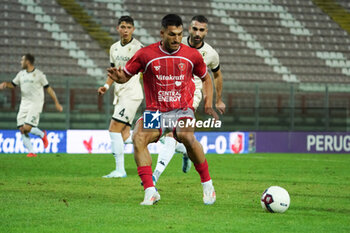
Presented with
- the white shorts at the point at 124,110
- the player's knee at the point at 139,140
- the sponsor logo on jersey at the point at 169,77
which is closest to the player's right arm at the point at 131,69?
the sponsor logo on jersey at the point at 169,77

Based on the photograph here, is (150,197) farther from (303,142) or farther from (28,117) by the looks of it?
(303,142)

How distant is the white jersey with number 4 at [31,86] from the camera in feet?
46.5

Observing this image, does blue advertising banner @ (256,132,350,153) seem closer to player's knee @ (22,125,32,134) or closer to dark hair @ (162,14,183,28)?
player's knee @ (22,125,32,134)

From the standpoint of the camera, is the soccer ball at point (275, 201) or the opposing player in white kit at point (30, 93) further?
the opposing player in white kit at point (30, 93)

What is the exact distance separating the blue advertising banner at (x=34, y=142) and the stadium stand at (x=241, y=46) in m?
0.66

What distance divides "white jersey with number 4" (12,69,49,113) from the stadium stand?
2.52 meters

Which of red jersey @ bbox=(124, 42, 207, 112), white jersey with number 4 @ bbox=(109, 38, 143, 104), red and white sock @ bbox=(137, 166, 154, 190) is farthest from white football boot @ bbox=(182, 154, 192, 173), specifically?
red and white sock @ bbox=(137, 166, 154, 190)

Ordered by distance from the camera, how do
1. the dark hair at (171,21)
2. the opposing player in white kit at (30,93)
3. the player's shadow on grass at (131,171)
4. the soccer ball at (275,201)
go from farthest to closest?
the opposing player in white kit at (30,93) → the player's shadow on grass at (131,171) → the dark hair at (171,21) → the soccer ball at (275,201)

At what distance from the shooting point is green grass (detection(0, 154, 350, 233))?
480 centimetres

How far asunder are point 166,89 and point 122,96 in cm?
359

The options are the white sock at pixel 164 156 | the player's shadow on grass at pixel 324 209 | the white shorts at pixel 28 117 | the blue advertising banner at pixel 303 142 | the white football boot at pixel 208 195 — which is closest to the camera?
the player's shadow on grass at pixel 324 209

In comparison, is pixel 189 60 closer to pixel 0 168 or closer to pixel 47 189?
pixel 47 189

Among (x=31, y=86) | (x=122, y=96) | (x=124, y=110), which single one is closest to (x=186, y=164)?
(x=124, y=110)

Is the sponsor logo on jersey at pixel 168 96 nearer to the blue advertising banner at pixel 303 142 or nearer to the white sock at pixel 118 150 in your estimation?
the white sock at pixel 118 150
